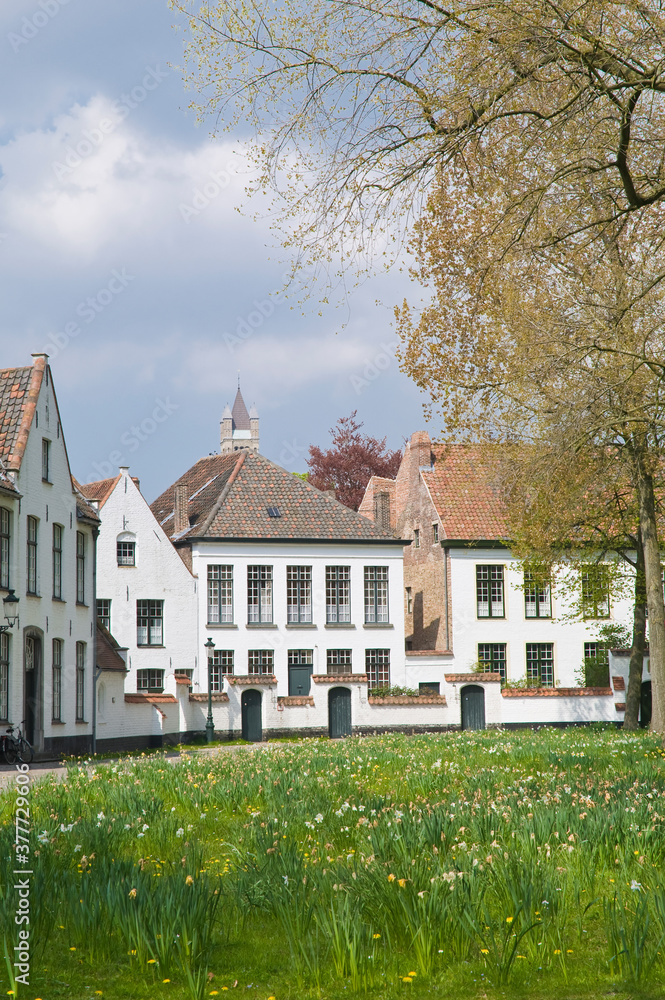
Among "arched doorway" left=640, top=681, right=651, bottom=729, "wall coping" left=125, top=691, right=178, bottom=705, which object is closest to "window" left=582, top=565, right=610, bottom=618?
"arched doorway" left=640, top=681, right=651, bottom=729

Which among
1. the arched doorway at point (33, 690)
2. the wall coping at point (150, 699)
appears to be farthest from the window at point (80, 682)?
the wall coping at point (150, 699)

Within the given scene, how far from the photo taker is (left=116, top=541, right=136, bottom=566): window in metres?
42.5

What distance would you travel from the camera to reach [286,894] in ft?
21.6

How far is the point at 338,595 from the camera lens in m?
45.8

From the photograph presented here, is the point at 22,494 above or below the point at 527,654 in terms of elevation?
above

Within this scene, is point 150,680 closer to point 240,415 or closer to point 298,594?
point 298,594

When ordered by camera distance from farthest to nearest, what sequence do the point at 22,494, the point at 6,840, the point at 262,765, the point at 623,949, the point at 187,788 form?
1. the point at 22,494
2. the point at 262,765
3. the point at 187,788
4. the point at 6,840
5. the point at 623,949

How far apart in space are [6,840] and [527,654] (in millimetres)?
39955

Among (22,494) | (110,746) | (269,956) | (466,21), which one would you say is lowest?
(110,746)

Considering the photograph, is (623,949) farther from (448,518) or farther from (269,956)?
(448,518)

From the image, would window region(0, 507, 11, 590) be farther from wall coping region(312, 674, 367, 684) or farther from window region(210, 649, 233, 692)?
window region(210, 649, 233, 692)

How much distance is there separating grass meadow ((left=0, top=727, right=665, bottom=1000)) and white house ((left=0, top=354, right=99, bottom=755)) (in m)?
18.9

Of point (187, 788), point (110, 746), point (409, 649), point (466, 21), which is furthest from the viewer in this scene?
point (409, 649)

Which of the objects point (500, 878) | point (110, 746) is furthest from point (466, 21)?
point (110, 746)
